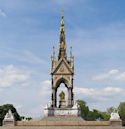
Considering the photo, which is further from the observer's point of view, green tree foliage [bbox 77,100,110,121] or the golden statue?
green tree foliage [bbox 77,100,110,121]

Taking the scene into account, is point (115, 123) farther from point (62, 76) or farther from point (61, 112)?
point (62, 76)

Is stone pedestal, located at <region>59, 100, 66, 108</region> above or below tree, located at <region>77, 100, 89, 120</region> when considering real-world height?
below

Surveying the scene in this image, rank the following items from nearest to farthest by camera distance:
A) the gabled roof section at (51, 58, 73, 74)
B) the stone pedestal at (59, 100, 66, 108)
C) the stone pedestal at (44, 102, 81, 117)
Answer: the stone pedestal at (44, 102, 81, 117), the stone pedestal at (59, 100, 66, 108), the gabled roof section at (51, 58, 73, 74)

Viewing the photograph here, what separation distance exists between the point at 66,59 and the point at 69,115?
24.4 ft

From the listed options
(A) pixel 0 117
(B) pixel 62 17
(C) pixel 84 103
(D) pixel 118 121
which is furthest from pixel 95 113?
(D) pixel 118 121

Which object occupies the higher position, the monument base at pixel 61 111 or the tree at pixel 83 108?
the tree at pixel 83 108

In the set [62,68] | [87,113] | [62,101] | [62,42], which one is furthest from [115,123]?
[87,113]

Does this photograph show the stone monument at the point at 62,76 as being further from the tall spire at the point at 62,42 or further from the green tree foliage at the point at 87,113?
the green tree foliage at the point at 87,113

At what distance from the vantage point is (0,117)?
270 ft

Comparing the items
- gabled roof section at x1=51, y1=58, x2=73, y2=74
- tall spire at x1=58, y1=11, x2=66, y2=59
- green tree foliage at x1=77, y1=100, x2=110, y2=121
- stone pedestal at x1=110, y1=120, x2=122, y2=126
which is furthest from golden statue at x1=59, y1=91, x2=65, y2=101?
green tree foliage at x1=77, y1=100, x2=110, y2=121

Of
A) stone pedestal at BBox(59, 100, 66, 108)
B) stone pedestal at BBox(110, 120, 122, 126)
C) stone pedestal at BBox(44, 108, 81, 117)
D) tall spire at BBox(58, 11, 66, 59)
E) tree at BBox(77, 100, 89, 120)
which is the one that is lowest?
stone pedestal at BBox(110, 120, 122, 126)

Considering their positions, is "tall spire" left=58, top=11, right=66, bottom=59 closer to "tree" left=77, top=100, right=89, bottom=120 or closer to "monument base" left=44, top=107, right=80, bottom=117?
"monument base" left=44, top=107, right=80, bottom=117

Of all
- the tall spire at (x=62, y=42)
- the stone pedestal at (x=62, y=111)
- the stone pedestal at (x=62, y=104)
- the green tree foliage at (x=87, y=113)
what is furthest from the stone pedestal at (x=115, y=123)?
the green tree foliage at (x=87, y=113)

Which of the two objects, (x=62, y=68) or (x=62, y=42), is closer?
(x=62, y=68)
